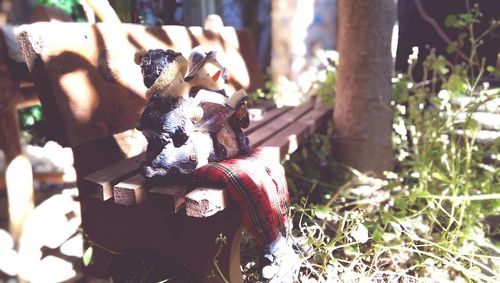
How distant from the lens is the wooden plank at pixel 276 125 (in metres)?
2.00

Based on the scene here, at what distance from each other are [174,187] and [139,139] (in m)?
0.66

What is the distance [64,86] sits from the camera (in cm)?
157

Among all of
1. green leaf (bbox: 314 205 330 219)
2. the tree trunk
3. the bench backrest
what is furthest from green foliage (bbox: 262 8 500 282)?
the bench backrest

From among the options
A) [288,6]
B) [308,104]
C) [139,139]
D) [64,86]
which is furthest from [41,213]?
[288,6]

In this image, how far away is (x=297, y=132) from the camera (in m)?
2.17

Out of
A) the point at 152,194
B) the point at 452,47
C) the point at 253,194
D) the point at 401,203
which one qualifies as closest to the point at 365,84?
the point at 452,47

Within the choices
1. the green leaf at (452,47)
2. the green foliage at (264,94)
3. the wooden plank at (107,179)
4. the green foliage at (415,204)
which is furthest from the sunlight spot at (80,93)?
the green leaf at (452,47)

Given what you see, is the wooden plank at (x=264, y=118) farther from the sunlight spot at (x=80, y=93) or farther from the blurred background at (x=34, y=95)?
the sunlight spot at (x=80, y=93)

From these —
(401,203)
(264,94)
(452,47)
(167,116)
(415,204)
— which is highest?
(452,47)

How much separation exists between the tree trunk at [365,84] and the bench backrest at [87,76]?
3.33 ft

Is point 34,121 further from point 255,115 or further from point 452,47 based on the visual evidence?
point 452,47

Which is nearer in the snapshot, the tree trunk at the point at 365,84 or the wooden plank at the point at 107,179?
the wooden plank at the point at 107,179

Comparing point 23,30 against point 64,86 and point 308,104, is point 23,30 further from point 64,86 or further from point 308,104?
point 308,104

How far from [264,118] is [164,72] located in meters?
1.24
